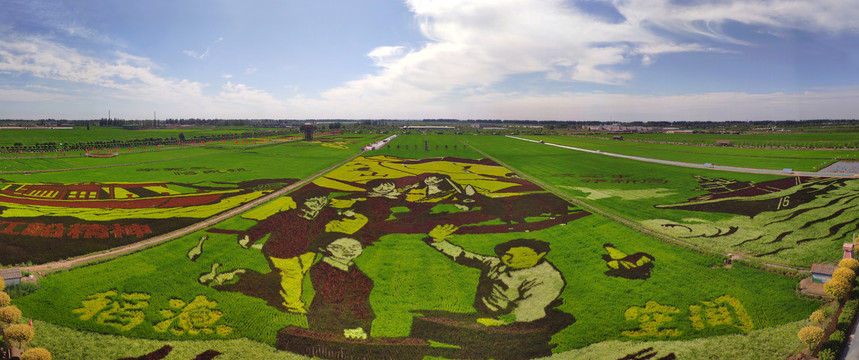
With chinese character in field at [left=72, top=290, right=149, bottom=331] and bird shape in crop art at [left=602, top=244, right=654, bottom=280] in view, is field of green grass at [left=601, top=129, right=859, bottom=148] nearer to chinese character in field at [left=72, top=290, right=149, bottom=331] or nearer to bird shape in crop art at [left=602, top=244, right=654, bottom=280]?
bird shape in crop art at [left=602, top=244, right=654, bottom=280]

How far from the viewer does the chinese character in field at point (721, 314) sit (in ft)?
49.3

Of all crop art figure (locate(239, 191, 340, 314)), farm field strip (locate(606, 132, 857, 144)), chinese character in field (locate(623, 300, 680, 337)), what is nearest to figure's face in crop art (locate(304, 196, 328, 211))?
crop art figure (locate(239, 191, 340, 314))

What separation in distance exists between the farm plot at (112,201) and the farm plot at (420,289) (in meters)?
4.58

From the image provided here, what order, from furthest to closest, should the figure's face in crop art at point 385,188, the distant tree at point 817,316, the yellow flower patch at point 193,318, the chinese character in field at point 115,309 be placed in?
Result: the figure's face in crop art at point 385,188 → the chinese character in field at point 115,309 → the yellow flower patch at point 193,318 → the distant tree at point 817,316

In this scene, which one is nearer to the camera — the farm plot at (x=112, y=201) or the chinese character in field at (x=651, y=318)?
the chinese character in field at (x=651, y=318)

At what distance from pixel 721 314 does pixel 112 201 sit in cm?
4469

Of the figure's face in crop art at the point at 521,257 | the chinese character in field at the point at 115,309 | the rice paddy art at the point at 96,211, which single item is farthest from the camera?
the rice paddy art at the point at 96,211

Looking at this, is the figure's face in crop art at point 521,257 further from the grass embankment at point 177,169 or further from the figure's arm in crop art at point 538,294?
the grass embankment at point 177,169

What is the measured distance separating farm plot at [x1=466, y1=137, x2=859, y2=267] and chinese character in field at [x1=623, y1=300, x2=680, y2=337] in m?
9.25

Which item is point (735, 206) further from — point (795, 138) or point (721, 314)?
point (795, 138)

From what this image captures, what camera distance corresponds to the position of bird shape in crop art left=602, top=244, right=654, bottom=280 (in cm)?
1919

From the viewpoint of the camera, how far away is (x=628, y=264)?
2028cm

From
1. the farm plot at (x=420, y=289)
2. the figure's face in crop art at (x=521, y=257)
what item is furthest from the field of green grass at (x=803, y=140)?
the figure's face in crop art at (x=521, y=257)

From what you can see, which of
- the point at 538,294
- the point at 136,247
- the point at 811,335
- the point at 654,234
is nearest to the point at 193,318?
the point at 136,247
